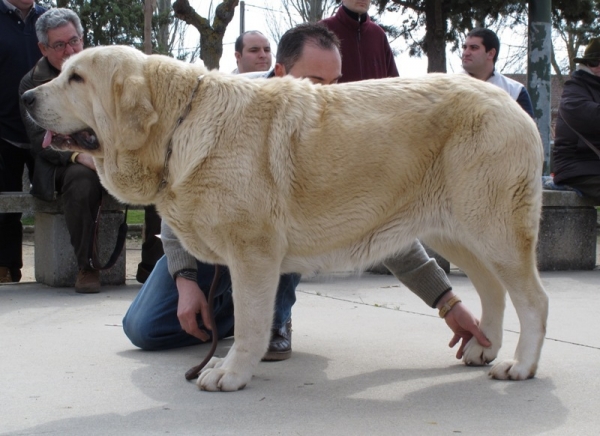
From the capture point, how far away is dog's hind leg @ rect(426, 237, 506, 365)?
3.87 metres

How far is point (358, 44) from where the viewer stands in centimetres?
626

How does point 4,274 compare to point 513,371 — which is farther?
point 4,274

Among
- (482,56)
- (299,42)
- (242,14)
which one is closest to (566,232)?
(482,56)

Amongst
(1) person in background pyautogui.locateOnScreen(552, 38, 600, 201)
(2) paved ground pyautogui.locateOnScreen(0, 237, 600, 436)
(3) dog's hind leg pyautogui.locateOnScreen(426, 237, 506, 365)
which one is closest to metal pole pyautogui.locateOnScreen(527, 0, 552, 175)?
(1) person in background pyautogui.locateOnScreen(552, 38, 600, 201)

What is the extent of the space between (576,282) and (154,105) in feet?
14.0

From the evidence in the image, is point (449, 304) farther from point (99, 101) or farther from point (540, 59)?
point (540, 59)

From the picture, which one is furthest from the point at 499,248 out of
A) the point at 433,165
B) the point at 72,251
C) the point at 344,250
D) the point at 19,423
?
the point at 72,251

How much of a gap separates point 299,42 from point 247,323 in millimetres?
1622

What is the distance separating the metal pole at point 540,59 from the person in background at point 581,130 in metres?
1.35

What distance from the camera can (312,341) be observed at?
14.7 ft

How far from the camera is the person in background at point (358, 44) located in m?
6.22

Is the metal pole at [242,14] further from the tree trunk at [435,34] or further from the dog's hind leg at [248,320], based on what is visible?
the dog's hind leg at [248,320]

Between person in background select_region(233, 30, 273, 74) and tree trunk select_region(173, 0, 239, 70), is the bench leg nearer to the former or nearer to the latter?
person in background select_region(233, 30, 273, 74)

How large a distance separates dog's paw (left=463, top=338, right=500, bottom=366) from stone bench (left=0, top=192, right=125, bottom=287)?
3.37 m
